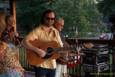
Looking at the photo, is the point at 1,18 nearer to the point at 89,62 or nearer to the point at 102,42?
the point at 102,42

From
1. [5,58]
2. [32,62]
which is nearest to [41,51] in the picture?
[32,62]

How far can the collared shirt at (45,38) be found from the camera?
12.8ft

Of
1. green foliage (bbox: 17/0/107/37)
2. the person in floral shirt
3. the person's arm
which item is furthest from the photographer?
green foliage (bbox: 17/0/107/37)

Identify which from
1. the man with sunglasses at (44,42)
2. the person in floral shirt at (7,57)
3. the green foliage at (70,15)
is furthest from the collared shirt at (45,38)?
the green foliage at (70,15)

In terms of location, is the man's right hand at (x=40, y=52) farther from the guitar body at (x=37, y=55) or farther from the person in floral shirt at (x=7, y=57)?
the person in floral shirt at (x=7, y=57)

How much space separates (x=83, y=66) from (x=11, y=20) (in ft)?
12.0

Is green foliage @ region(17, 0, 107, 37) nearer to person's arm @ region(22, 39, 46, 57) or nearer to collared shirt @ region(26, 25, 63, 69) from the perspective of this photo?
collared shirt @ region(26, 25, 63, 69)

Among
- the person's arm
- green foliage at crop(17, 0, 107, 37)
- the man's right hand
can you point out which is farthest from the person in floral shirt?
green foliage at crop(17, 0, 107, 37)

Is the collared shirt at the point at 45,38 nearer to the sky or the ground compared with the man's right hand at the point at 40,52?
nearer to the sky

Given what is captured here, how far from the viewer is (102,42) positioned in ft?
18.9

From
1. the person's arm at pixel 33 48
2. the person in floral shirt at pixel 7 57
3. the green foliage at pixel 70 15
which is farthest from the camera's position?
the green foliage at pixel 70 15

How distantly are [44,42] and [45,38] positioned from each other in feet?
0.17

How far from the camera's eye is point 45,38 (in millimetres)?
4004

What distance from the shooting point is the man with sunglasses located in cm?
389
